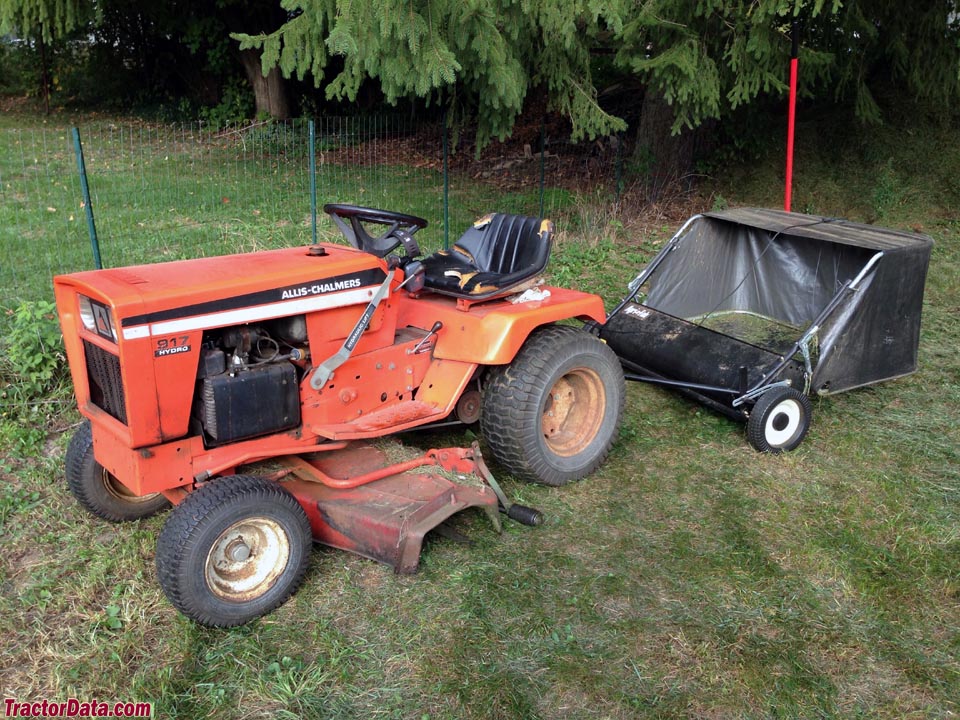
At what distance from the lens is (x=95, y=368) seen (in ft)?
11.0

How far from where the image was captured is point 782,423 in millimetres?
4785

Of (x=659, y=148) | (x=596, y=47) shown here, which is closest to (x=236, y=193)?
(x=596, y=47)

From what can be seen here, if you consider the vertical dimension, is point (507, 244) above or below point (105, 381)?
above

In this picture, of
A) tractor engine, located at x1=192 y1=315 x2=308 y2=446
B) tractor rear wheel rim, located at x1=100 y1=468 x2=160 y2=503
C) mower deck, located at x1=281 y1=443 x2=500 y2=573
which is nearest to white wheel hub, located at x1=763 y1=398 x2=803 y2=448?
mower deck, located at x1=281 y1=443 x2=500 y2=573

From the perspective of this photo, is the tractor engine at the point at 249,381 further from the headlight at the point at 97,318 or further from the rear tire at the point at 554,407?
the rear tire at the point at 554,407

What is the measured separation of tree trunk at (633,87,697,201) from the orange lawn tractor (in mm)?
6328

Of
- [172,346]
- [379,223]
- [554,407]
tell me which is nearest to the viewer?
[172,346]

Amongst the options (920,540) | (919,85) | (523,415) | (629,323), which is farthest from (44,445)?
(919,85)

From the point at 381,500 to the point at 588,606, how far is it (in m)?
0.95

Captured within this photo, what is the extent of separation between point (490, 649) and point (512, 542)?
28.9 inches

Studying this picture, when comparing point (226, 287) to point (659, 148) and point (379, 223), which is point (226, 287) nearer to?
point (379, 223)

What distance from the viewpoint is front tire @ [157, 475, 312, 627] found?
3064mm

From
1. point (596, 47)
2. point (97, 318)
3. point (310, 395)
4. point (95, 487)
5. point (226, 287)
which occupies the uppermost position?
point (596, 47)

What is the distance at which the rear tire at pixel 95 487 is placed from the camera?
371 centimetres
